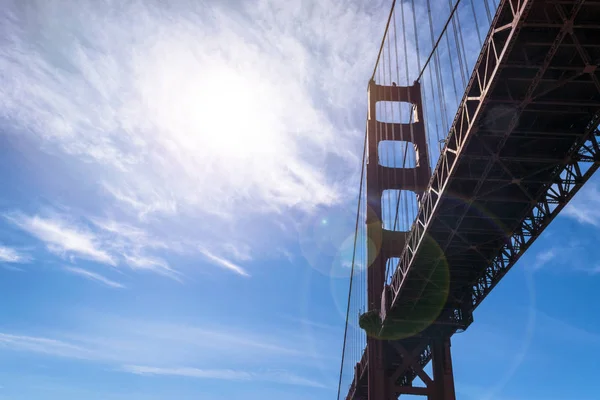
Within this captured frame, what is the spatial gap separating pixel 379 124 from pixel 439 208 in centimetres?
1624

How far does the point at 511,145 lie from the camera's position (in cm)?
1588

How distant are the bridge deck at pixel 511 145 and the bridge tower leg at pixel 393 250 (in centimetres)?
488

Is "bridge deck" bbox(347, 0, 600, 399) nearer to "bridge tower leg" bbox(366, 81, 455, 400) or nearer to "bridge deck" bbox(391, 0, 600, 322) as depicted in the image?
"bridge deck" bbox(391, 0, 600, 322)

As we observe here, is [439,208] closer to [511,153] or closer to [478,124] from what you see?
[511,153]

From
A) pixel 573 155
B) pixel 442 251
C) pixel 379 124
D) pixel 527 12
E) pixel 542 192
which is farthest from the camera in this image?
pixel 379 124

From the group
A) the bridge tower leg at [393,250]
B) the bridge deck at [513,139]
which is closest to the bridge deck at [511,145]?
the bridge deck at [513,139]

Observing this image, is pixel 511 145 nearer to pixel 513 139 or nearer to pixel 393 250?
pixel 513 139

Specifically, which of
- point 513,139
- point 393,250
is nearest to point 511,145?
point 513,139

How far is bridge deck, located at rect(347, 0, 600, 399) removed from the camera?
39.2 feet

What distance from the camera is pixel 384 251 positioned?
28.6 metres

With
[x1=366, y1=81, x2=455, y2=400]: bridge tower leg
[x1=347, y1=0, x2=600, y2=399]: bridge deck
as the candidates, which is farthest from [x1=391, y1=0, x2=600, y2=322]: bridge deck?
[x1=366, y1=81, x2=455, y2=400]: bridge tower leg

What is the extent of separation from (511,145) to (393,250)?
45.6 ft

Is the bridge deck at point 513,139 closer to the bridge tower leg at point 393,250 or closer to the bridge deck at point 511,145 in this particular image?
the bridge deck at point 511,145

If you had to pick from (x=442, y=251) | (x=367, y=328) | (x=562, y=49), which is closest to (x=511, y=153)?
(x=562, y=49)
